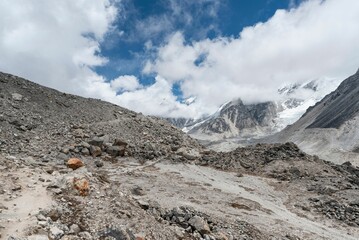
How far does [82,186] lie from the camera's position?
62.6 feet

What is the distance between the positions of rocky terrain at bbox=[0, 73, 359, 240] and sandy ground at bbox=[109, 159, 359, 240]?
11cm

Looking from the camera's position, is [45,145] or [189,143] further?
[189,143]

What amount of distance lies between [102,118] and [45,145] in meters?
13.1

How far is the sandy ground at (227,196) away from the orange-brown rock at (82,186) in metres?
5.53

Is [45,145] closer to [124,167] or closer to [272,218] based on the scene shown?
[124,167]

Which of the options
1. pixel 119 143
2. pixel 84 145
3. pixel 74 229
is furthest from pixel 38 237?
pixel 119 143

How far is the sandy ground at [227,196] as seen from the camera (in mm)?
24484

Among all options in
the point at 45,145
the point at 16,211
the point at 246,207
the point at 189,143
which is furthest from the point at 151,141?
the point at 16,211

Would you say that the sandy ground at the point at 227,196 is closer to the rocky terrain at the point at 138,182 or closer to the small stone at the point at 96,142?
the rocky terrain at the point at 138,182

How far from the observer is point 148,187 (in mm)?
29156

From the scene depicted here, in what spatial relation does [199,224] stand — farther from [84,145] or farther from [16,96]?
[16,96]

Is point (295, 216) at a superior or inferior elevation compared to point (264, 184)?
inferior

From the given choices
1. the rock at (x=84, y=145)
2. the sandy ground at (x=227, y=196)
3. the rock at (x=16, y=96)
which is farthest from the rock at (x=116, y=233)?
the rock at (x=16, y=96)

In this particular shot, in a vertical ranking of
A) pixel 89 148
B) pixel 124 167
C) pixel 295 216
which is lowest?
pixel 295 216
